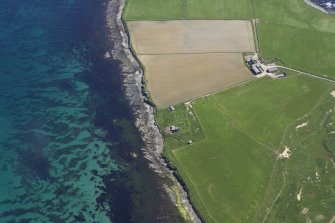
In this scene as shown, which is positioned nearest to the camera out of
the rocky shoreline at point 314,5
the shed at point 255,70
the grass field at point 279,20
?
the shed at point 255,70

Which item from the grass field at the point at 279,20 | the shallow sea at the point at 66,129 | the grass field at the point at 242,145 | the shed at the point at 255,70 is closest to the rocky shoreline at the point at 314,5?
the grass field at the point at 279,20

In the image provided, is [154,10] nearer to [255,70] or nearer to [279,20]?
[279,20]

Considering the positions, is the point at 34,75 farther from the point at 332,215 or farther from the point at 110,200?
the point at 332,215

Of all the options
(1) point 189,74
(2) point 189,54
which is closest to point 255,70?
(1) point 189,74

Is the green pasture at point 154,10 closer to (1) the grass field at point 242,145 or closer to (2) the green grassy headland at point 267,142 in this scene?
(2) the green grassy headland at point 267,142

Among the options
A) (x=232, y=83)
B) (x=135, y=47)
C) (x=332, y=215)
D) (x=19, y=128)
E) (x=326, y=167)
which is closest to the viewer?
(x=332, y=215)

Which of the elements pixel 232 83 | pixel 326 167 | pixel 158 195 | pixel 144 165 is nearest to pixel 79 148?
pixel 144 165
